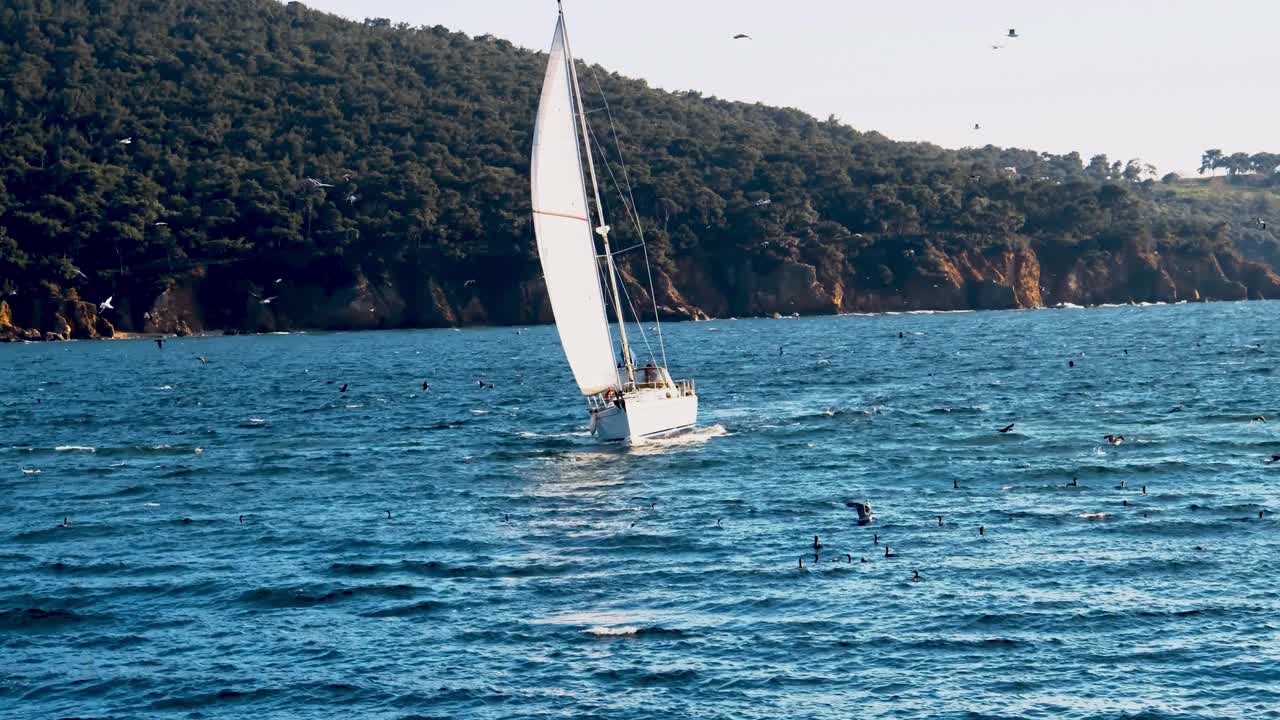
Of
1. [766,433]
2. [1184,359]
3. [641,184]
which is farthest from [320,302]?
[766,433]

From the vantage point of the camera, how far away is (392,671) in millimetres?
25891

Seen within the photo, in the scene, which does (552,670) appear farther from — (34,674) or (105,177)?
(105,177)

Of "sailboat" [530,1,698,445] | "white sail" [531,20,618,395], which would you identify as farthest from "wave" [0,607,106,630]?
"sailboat" [530,1,698,445]

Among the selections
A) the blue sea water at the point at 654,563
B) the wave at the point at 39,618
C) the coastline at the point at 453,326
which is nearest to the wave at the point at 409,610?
the blue sea water at the point at 654,563

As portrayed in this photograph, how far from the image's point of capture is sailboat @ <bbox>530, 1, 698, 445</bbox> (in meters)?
49.8

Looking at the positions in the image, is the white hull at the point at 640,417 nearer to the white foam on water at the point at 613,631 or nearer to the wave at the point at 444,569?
the wave at the point at 444,569

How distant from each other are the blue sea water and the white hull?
0.86 m

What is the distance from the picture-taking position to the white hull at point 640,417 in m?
52.1

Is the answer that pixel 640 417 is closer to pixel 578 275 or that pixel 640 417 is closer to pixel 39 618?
pixel 578 275

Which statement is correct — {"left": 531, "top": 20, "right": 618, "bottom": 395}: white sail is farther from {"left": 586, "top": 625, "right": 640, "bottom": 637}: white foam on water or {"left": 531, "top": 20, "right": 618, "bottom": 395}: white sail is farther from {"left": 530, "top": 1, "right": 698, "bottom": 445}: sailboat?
{"left": 586, "top": 625, "right": 640, "bottom": 637}: white foam on water

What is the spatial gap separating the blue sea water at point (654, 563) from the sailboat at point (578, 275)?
1.52 meters

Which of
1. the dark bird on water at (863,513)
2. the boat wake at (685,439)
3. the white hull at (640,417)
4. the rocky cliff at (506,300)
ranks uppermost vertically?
the rocky cliff at (506,300)

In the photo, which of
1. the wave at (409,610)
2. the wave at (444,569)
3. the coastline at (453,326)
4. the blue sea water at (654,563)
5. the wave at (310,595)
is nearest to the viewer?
the blue sea water at (654,563)

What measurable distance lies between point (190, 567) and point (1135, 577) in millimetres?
20369
